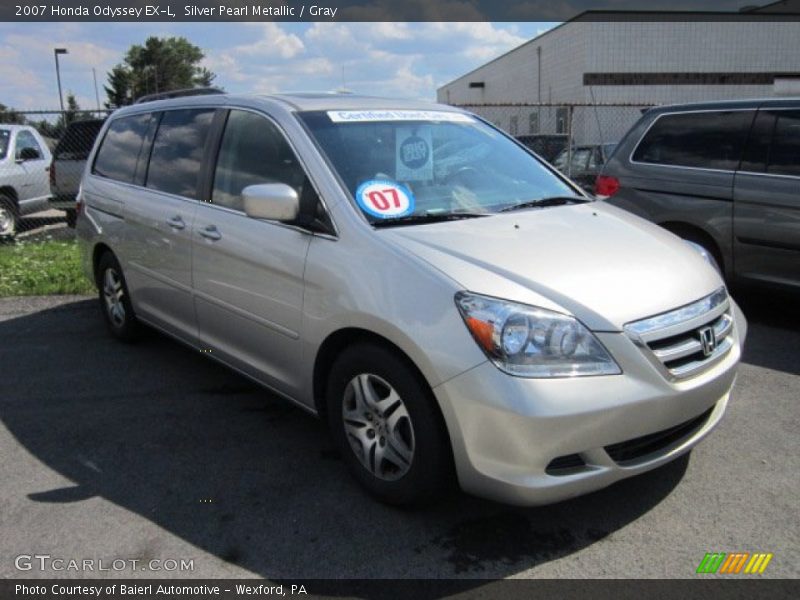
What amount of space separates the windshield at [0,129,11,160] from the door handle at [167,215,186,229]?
8.19 meters

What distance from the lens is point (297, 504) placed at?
312cm

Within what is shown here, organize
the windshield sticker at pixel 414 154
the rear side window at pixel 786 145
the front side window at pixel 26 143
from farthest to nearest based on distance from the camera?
the front side window at pixel 26 143
the rear side window at pixel 786 145
the windshield sticker at pixel 414 154

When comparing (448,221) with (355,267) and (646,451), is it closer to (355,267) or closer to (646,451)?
(355,267)

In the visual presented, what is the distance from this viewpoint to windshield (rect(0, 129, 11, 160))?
423 inches

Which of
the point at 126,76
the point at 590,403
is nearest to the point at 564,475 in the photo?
the point at 590,403

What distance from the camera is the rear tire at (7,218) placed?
1058 centimetres

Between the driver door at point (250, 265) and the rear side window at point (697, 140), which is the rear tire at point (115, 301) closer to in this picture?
the driver door at point (250, 265)

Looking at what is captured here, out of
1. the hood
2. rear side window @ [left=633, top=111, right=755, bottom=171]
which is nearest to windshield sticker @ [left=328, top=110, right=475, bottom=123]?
the hood

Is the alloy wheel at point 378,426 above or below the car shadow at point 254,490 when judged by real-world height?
above

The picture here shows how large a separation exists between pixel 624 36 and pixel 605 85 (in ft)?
6.83

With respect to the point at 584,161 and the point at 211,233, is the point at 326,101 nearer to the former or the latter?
the point at 211,233

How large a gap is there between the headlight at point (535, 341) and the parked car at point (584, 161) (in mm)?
10103

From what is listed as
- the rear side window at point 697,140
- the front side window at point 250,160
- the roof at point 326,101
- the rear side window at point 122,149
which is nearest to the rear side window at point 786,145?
the rear side window at point 697,140

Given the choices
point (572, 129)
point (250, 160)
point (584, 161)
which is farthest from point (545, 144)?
point (250, 160)
